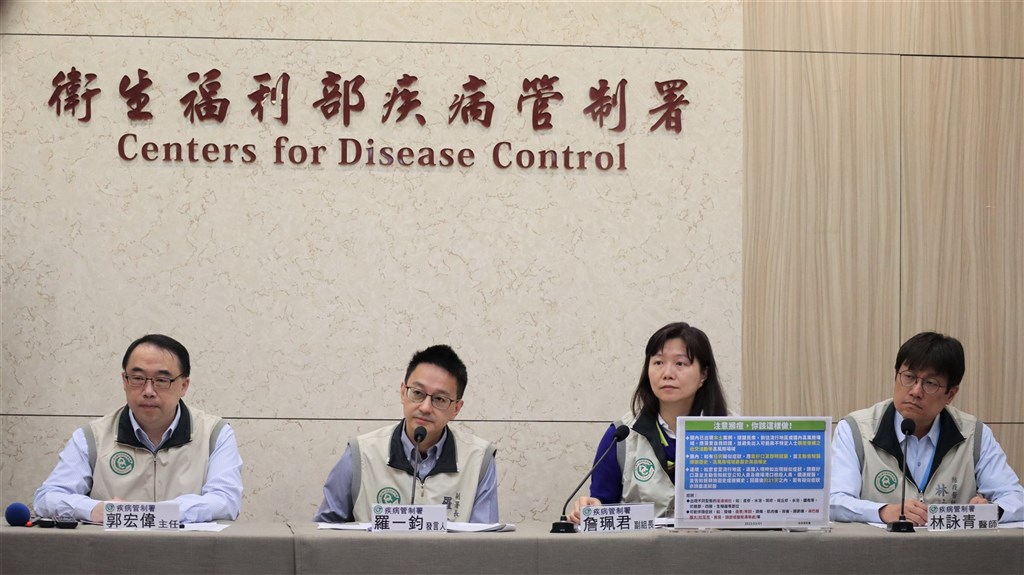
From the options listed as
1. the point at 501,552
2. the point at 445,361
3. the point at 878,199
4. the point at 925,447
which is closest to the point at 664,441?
the point at 445,361

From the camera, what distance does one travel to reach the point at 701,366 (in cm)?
370

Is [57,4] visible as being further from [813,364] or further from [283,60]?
[813,364]

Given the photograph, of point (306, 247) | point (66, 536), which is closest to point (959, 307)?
point (306, 247)

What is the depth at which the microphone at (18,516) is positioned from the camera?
2795 millimetres

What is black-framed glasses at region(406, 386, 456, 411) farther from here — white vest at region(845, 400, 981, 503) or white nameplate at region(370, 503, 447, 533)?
white vest at region(845, 400, 981, 503)

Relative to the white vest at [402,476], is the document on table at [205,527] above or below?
below

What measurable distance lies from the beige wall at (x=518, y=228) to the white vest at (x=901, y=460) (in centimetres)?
81

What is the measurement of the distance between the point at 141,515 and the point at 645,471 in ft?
5.20

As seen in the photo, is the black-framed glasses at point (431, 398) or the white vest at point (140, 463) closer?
the black-framed glasses at point (431, 398)

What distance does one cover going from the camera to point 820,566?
2.81m

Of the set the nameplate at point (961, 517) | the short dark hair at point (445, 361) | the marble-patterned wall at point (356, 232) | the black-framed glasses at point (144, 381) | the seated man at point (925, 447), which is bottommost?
the nameplate at point (961, 517)

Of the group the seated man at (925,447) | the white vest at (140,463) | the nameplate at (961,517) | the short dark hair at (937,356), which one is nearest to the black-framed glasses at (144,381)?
the white vest at (140,463)

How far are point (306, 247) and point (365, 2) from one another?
3.33 feet

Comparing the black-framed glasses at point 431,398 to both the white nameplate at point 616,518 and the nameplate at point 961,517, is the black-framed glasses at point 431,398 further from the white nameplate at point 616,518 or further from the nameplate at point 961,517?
the nameplate at point 961,517
